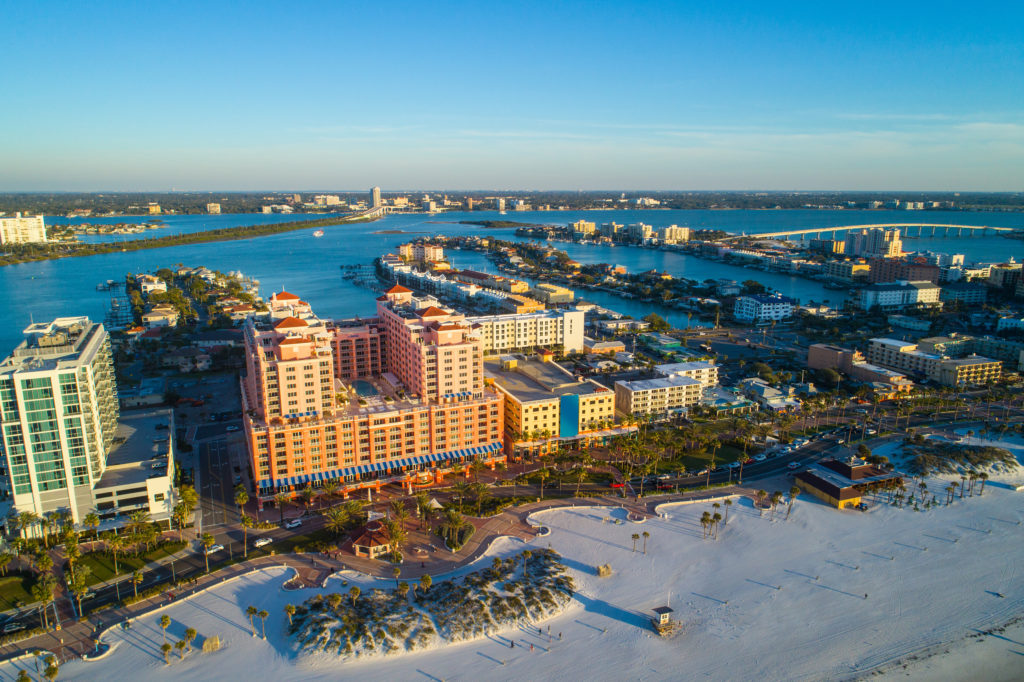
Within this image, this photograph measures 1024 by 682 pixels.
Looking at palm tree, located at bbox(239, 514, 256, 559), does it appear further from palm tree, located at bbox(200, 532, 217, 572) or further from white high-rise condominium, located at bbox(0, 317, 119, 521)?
white high-rise condominium, located at bbox(0, 317, 119, 521)

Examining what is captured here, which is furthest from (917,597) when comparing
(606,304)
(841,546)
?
(606,304)

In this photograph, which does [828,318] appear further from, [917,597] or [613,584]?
[613,584]

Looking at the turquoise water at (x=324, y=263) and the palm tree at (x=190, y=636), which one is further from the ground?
the turquoise water at (x=324, y=263)

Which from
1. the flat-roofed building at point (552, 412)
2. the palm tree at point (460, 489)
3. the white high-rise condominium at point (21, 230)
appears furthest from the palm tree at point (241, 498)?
the white high-rise condominium at point (21, 230)

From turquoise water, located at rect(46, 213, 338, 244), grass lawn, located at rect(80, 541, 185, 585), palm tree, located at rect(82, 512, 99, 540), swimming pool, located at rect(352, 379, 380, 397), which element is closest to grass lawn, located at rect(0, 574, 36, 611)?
grass lawn, located at rect(80, 541, 185, 585)

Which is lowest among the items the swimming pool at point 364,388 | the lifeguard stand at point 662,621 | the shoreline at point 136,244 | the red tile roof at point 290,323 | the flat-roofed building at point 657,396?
the lifeguard stand at point 662,621

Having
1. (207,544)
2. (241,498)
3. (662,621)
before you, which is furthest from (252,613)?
(662,621)

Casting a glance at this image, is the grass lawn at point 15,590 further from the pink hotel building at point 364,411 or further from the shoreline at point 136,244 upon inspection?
the shoreline at point 136,244
